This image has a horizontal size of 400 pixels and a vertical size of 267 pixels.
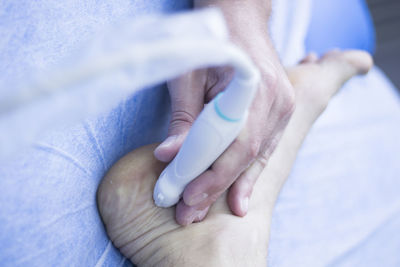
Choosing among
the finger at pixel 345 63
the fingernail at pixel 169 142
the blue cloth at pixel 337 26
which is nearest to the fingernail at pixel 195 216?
the fingernail at pixel 169 142

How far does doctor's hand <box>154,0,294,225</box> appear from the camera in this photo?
1.77ft

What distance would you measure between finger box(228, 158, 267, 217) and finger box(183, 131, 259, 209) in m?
0.09

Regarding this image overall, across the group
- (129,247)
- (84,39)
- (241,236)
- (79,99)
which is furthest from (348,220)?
(79,99)

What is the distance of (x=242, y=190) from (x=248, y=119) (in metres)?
0.15

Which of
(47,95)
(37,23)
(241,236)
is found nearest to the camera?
(47,95)

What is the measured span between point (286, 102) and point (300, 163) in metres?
0.37

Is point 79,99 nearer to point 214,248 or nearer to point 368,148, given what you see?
point 214,248

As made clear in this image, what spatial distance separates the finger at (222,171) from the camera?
1.73ft

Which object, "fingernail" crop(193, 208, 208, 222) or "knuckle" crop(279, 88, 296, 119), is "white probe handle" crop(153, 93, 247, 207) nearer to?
"fingernail" crop(193, 208, 208, 222)

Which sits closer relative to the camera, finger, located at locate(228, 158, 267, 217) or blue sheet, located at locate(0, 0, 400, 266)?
blue sheet, located at locate(0, 0, 400, 266)

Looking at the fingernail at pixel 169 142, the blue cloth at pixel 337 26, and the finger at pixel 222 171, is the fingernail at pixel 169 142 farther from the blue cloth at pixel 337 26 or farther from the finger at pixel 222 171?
the blue cloth at pixel 337 26

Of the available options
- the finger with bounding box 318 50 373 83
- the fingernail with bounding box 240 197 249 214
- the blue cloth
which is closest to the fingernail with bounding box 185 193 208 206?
the fingernail with bounding box 240 197 249 214

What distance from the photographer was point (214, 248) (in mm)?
586

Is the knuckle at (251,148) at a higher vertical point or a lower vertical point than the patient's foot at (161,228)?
higher
